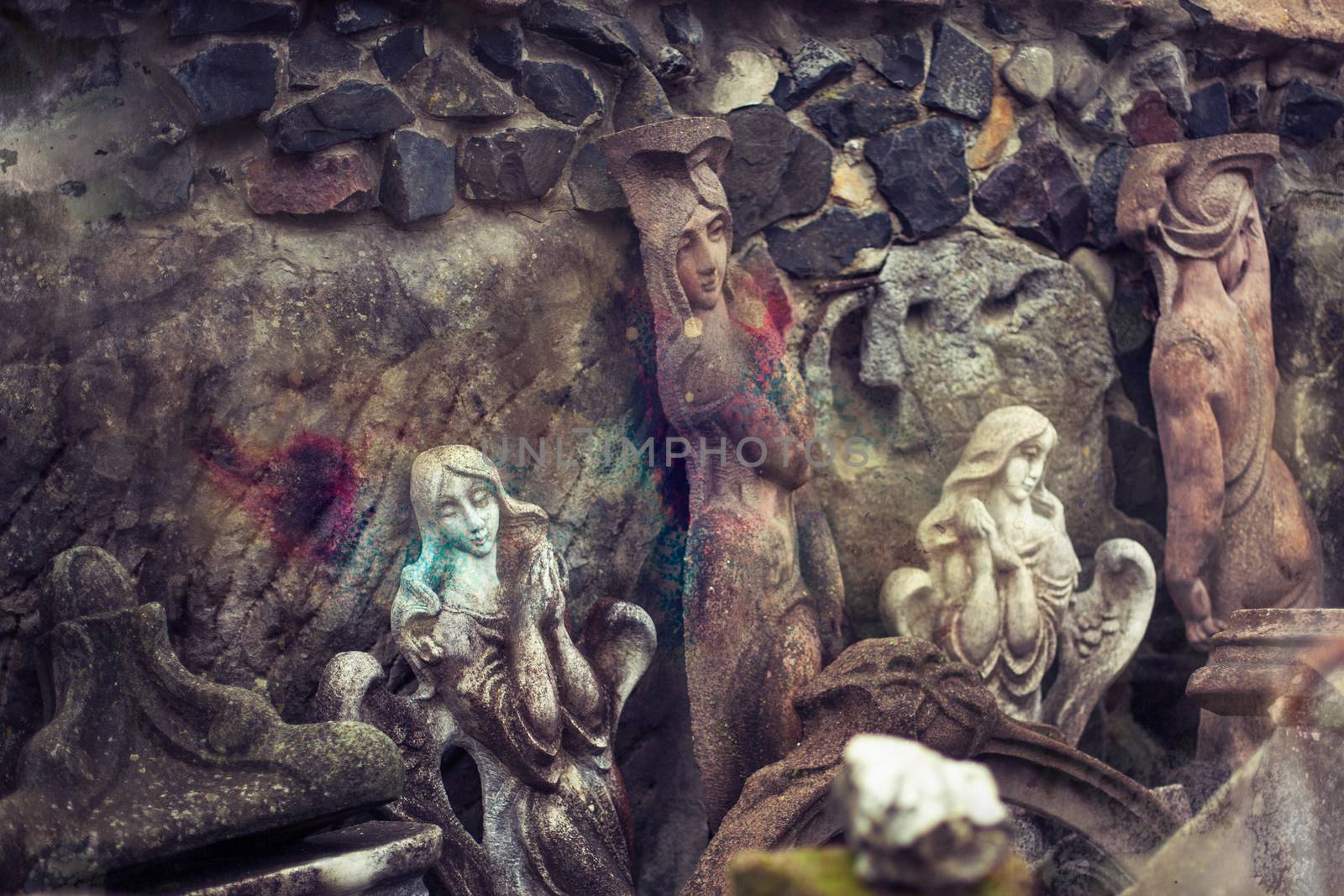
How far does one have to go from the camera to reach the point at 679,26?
11.2 feet

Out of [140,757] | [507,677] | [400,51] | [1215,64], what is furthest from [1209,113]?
[140,757]

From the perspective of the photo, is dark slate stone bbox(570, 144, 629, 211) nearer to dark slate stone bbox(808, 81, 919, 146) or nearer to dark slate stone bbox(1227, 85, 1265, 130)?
dark slate stone bbox(808, 81, 919, 146)

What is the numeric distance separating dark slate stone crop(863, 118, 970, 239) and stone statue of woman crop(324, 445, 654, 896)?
1223mm

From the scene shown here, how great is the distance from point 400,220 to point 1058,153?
5.39 feet

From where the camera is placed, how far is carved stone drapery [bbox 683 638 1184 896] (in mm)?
2795

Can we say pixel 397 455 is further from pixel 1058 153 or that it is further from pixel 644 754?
pixel 1058 153

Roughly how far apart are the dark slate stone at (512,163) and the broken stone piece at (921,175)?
0.79 metres

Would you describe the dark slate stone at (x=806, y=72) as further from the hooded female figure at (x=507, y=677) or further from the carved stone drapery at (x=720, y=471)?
the hooded female figure at (x=507, y=677)

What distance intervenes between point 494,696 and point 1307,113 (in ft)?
8.69

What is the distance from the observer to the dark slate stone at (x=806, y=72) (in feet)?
11.6

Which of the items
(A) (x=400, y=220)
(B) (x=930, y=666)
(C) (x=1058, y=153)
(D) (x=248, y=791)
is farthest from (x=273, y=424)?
(C) (x=1058, y=153)

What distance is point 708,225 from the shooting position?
3.21 meters

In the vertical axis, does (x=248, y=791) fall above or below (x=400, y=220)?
below

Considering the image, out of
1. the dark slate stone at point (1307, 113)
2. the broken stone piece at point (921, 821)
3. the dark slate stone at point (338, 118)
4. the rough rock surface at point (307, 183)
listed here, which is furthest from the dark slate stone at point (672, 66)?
the broken stone piece at point (921, 821)
